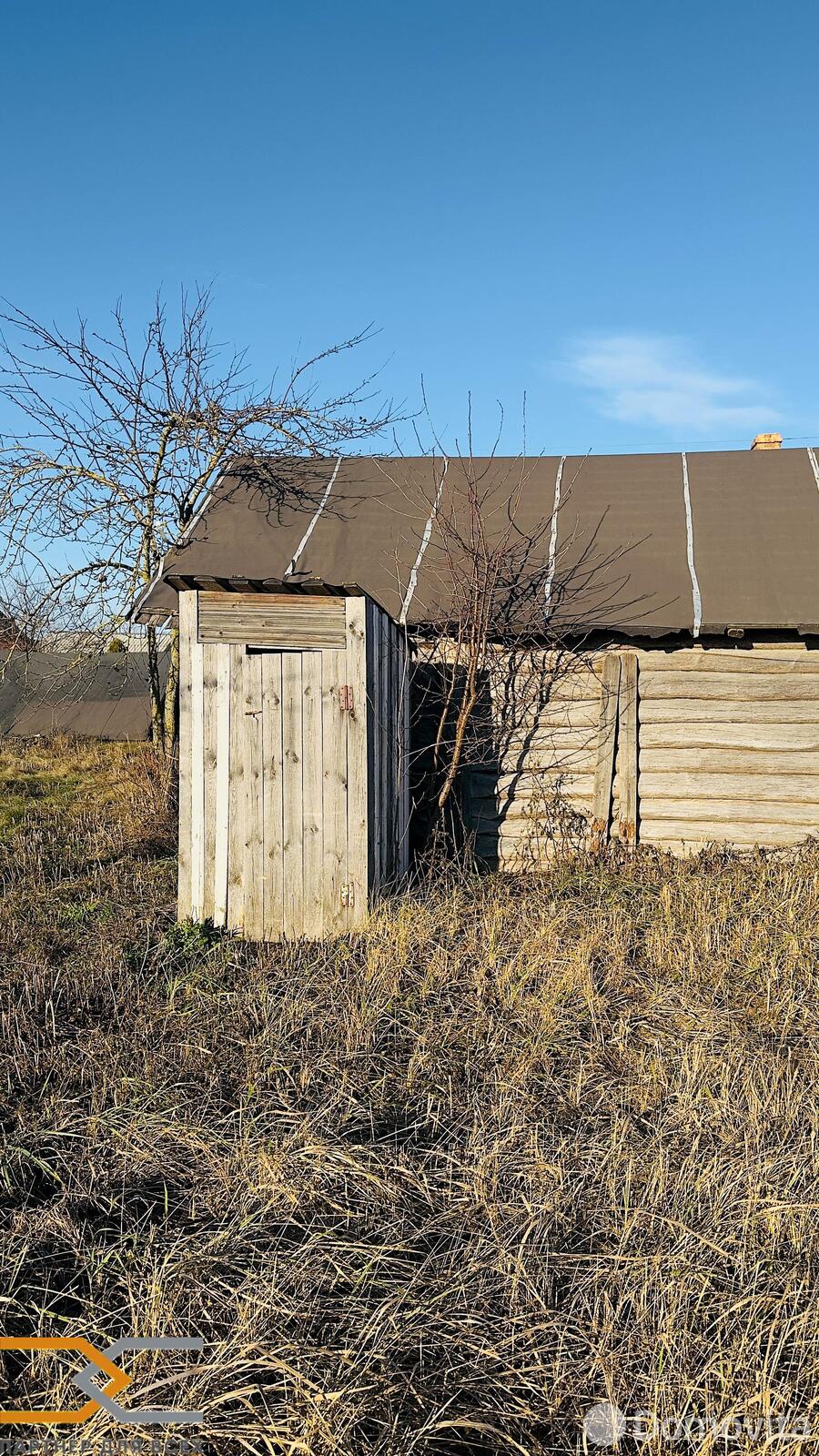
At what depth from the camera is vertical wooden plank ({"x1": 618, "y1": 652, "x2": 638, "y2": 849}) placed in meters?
8.88

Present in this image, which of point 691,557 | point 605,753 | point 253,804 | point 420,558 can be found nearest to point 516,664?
point 605,753

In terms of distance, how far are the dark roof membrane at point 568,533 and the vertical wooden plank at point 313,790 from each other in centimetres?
188

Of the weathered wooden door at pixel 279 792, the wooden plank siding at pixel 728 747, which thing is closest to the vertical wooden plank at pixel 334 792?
the weathered wooden door at pixel 279 792

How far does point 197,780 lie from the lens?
6.82 meters

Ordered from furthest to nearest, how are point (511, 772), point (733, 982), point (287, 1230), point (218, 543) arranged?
point (218, 543) < point (511, 772) < point (733, 982) < point (287, 1230)

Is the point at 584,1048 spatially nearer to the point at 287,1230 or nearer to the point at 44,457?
the point at 287,1230

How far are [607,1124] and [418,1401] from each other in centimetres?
164

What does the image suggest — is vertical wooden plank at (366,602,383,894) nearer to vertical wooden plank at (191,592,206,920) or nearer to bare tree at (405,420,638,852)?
vertical wooden plank at (191,592,206,920)

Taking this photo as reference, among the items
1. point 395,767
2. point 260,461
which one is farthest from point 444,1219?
point 260,461

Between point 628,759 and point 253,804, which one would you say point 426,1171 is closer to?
point 253,804

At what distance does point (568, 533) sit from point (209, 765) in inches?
180

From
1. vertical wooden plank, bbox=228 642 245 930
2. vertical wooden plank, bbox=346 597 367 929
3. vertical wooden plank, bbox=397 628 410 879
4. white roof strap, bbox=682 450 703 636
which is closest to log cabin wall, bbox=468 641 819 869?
white roof strap, bbox=682 450 703 636

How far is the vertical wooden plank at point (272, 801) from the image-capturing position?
6672mm

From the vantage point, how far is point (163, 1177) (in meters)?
3.54
